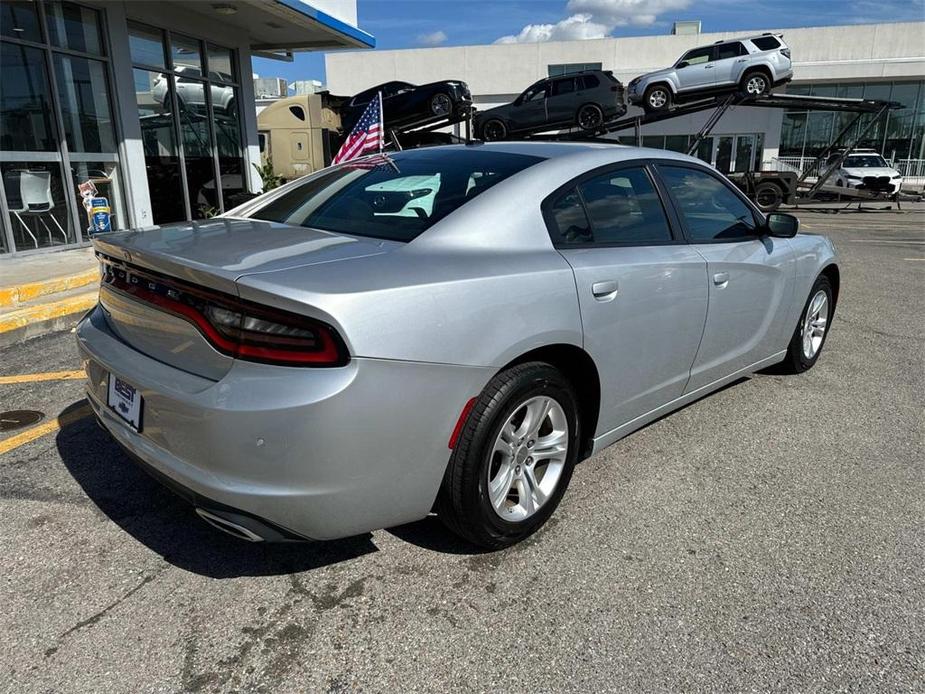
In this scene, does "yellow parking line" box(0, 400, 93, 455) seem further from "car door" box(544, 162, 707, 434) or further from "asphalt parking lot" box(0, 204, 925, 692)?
"car door" box(544, 162, 707, 434)

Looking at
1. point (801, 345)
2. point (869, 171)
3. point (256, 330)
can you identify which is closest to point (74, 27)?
point (256, 330)

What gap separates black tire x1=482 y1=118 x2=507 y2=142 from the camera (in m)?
20.5

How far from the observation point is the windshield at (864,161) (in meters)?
24.2

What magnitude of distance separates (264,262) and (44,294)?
18.1ft

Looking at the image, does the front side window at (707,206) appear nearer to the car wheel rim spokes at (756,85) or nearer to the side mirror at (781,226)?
the side mirror at (781,226)

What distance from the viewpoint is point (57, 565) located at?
2451 mm

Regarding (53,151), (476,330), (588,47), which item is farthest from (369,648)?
(588,47)

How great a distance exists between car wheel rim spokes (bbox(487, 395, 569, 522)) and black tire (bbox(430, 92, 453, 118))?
15.4 metres

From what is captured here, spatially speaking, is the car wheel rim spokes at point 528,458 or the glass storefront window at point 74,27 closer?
the car wheel rim spokes at point 528,458

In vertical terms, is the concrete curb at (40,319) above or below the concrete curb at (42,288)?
below

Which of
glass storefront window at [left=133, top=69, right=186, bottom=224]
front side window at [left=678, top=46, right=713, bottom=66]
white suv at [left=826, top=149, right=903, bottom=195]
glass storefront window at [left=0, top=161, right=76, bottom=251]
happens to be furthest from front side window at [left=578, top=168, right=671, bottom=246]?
white suv at [left=826, top=149, right=903, bottom=195]

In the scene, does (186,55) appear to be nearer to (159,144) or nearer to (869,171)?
(159,144)

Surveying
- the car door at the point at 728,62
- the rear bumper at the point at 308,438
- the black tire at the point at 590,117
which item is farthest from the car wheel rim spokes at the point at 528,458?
the car door at the point at 728,62

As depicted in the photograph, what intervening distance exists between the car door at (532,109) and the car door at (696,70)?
16.8 ft
